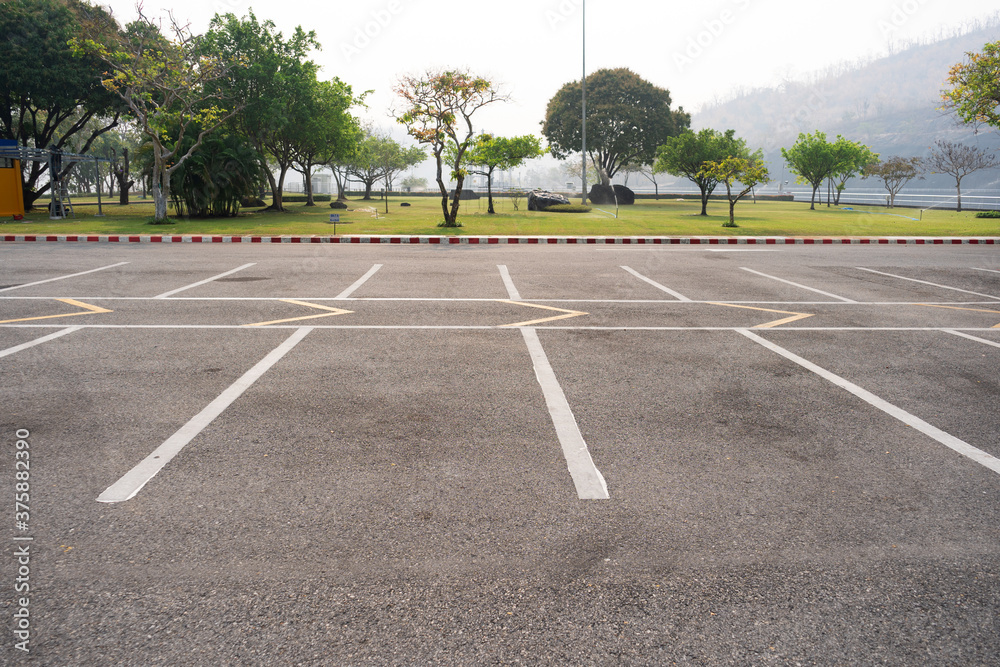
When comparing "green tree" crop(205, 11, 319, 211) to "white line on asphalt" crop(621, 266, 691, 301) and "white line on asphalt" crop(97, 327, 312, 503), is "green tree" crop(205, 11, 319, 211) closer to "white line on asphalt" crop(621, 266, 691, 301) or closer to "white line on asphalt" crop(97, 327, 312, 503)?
"white line on asphalt" crop(621, 266, 691, 301)

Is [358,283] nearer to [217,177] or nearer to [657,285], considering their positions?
[657,285]

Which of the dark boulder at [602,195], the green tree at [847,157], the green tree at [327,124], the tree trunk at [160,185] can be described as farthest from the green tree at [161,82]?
the green tree at [847,157]

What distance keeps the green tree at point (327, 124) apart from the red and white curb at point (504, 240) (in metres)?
16.5

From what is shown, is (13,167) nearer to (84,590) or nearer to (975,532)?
(84,590)

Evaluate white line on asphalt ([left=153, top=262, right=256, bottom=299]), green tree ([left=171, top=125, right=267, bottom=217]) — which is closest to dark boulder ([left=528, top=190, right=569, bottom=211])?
green tree ([left=171, top=125, right=267, bottom=217])

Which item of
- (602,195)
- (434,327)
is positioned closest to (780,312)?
(434,327)

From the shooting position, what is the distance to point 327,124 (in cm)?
3888

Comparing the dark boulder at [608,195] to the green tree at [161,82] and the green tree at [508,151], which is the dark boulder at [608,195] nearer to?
Result: the green tree at [508,151]

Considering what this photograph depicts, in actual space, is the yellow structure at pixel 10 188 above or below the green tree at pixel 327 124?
below

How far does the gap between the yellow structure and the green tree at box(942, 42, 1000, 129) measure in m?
41.0

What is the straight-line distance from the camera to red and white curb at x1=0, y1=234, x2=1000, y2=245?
835 inches

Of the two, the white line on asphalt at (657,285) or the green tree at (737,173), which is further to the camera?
the green tree at (737,173)

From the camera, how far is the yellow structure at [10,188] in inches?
1133

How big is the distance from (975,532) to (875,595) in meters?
0.90
